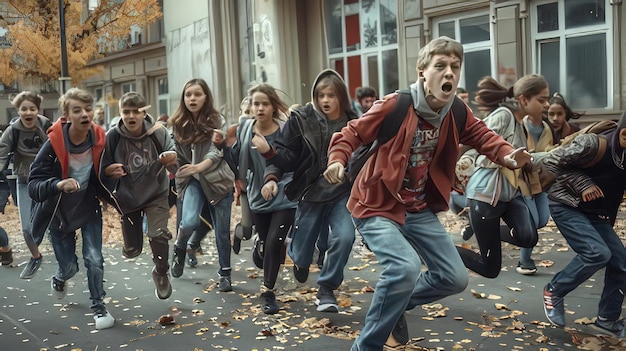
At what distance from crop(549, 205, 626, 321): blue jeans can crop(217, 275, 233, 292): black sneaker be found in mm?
3082

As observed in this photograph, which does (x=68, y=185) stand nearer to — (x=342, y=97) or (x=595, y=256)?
(x=342, y=97)

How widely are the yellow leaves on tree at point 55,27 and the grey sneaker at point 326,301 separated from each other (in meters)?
20.2

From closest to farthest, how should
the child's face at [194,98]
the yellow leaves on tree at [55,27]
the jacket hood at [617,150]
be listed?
the jacket hood at [617,150] < the child's face at [194,98] < the yellow leaves on tree at [55,27]

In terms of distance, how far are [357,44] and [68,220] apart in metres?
14.5

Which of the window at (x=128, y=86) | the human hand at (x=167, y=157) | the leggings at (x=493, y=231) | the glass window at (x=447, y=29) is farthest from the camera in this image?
the window at (x=128, y=86)

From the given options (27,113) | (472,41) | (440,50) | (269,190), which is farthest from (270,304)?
(472,41)

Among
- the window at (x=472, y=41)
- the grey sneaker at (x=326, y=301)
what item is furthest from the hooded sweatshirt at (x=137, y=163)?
the window at (x=472, y=41)

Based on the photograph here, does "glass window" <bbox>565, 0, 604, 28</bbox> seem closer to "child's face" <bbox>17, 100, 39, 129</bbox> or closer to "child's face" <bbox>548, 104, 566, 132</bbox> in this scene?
"child's face" <bbox>548, 104, 566, 132</bbox>

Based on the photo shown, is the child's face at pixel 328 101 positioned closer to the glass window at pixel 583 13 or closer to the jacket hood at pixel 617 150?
the jacket hood at pixel 617 150

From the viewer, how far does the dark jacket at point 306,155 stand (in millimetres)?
6418

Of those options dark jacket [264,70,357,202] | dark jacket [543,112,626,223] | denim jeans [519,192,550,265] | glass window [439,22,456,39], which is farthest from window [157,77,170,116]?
dark jacket [543,112,626,223]

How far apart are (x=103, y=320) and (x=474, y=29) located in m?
12.3

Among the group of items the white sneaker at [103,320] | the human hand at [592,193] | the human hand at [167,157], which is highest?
the human hand at [167,157]

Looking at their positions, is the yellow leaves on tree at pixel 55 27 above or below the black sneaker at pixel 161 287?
above
